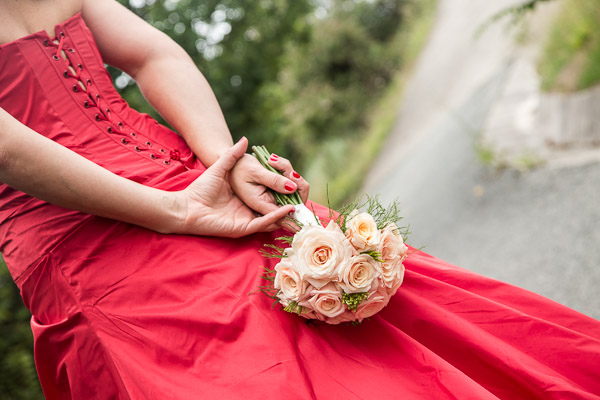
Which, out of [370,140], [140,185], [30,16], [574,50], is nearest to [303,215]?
[140,185]

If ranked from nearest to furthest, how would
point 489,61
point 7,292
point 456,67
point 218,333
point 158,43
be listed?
1. point 218,333
2. point 158,43
3. point 7,292
4. point 489,61
5. point 456,67

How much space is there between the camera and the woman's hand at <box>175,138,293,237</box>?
160 centimetres

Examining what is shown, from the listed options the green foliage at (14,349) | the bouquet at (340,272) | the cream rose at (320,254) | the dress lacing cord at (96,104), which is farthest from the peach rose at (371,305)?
the green foliage at (14,349)

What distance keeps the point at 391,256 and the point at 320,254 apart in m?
0.22

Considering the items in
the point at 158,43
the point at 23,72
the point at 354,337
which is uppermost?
the point at 158,43

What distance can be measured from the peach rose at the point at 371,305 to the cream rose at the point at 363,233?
0.44 ft

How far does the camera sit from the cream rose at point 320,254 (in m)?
1.39

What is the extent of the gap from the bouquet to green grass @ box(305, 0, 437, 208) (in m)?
11.0

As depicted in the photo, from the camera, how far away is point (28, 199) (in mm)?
1649

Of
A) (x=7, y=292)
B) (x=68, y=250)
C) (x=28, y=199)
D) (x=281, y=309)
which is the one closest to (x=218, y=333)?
(x=281, y=309)

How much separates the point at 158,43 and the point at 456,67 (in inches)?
423

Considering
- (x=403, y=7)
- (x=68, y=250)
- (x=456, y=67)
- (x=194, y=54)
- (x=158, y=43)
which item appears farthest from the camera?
(x=403, y=7)

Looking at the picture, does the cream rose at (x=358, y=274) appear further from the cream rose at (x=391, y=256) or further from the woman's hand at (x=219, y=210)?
the woman's hand at (x=219, y=210)

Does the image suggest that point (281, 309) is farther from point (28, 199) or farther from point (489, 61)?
point (489, 61)
